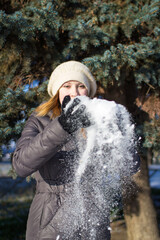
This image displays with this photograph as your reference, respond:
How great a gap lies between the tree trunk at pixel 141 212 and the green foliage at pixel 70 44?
1511mm

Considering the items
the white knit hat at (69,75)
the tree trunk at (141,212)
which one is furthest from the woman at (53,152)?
the tree trunk at (141,212)

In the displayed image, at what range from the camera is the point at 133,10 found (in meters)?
2.86

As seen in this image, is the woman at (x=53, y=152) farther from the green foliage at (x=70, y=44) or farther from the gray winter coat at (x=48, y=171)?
the green foliage at (x=70, y=44)

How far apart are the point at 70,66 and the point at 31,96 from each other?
2.90 feet

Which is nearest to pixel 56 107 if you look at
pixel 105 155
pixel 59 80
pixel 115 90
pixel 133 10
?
pixel 59 80

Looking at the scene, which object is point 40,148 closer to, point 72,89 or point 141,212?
point 72,89

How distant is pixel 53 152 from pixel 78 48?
5.82 feet

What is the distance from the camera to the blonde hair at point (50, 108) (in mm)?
1887

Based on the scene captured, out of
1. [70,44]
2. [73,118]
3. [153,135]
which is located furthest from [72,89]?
[153,135]

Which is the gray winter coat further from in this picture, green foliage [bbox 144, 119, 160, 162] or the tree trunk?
the tree trunk

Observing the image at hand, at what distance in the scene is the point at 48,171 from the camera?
170 cm

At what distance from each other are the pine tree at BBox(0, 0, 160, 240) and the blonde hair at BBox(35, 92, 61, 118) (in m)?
0.76

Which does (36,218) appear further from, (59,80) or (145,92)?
(145,92)

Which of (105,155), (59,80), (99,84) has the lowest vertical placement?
(99,84)
